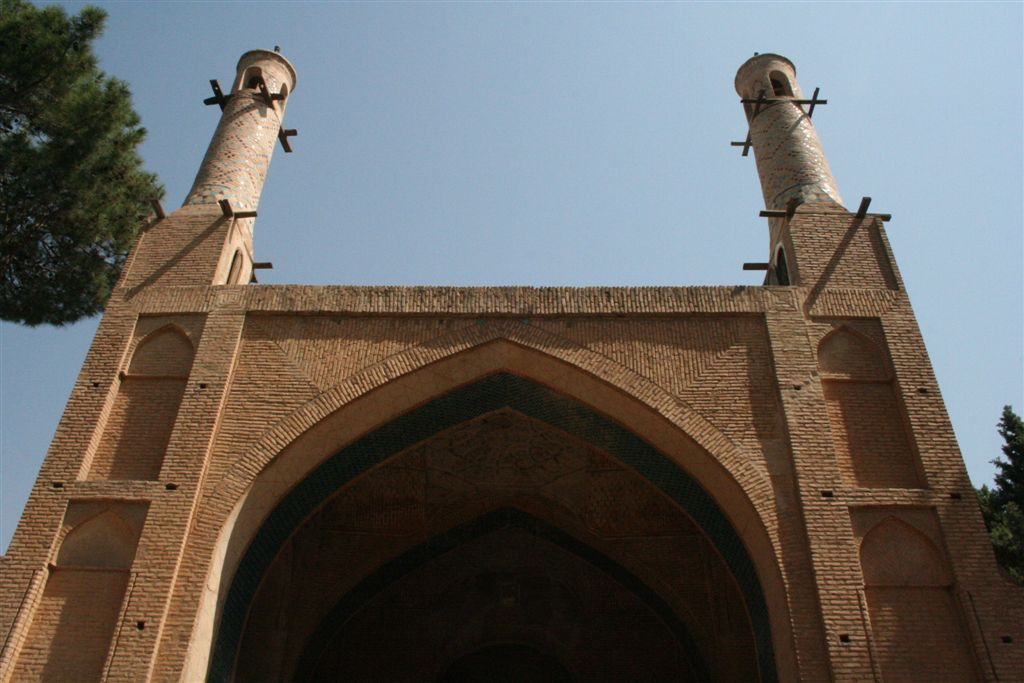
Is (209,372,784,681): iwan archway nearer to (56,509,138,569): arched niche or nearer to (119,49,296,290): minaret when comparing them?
(56,509,138,569): arched niche

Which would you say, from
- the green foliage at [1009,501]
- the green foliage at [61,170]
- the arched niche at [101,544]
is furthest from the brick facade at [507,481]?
the green foliage at [1009,501]

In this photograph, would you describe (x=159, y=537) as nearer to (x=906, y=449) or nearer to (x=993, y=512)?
(x=906, y=449)

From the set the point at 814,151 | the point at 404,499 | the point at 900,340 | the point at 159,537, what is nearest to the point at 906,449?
the point at 900,340

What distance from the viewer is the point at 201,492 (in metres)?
5.59

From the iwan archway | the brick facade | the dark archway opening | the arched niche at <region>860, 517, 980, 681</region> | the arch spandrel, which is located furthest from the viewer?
the dark archway opening

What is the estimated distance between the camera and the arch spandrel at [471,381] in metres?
5.57

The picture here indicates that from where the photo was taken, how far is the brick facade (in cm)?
520

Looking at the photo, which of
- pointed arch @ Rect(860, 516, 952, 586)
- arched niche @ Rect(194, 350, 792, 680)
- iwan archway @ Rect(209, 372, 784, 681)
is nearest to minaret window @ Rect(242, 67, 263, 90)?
iwan archway @ Rect(209, 372, 784, 681)

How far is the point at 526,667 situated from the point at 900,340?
4518 mm

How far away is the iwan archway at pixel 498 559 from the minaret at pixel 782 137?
9.33 feet

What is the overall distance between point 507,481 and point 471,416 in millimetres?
1185

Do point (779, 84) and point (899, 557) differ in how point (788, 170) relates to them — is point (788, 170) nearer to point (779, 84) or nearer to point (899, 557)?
point (779, 84)

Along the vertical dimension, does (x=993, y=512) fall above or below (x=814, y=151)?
below

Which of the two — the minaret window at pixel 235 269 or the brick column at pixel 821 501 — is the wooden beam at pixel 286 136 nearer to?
the minaret window at pixel 235 269
